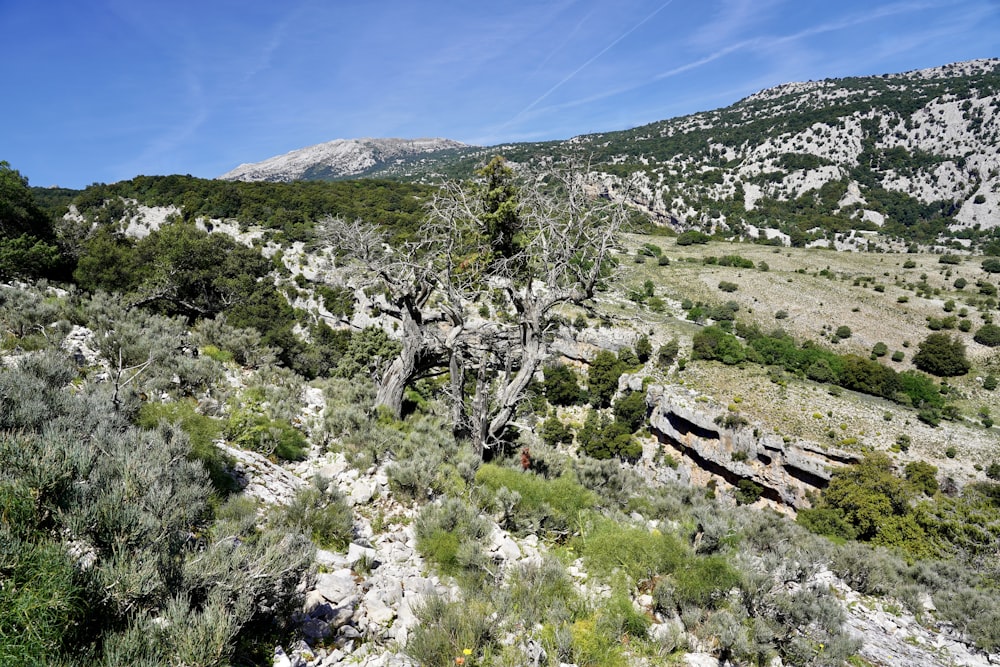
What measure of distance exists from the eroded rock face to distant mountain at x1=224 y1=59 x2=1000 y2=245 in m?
72.2

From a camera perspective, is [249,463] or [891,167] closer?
[249,463]

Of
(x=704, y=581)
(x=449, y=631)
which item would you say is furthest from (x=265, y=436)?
(x=704, y=581)

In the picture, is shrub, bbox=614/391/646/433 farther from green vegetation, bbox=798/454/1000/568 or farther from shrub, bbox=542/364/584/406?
green vegetation, bbox=798/454/1000/568

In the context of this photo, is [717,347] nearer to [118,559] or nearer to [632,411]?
[632,411]

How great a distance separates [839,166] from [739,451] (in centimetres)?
11861

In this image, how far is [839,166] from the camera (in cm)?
10438

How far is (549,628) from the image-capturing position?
365cm

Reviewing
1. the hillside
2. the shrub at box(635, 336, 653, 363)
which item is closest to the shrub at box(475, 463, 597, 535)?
the hillside

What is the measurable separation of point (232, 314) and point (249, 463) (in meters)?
20.6

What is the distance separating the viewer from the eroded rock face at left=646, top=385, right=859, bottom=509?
22.6 metres

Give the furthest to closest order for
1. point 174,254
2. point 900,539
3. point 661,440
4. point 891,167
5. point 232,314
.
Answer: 1. point 891,167
2. point 661,440
3. point 232,314
4. point 174,254
5. point 900,539

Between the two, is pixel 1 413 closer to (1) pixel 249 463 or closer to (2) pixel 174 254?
(1) pixel 249 463

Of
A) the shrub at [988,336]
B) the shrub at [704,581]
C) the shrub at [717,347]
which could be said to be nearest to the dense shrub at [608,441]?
the shrub at [717,347]

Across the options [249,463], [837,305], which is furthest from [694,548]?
[837,305]
